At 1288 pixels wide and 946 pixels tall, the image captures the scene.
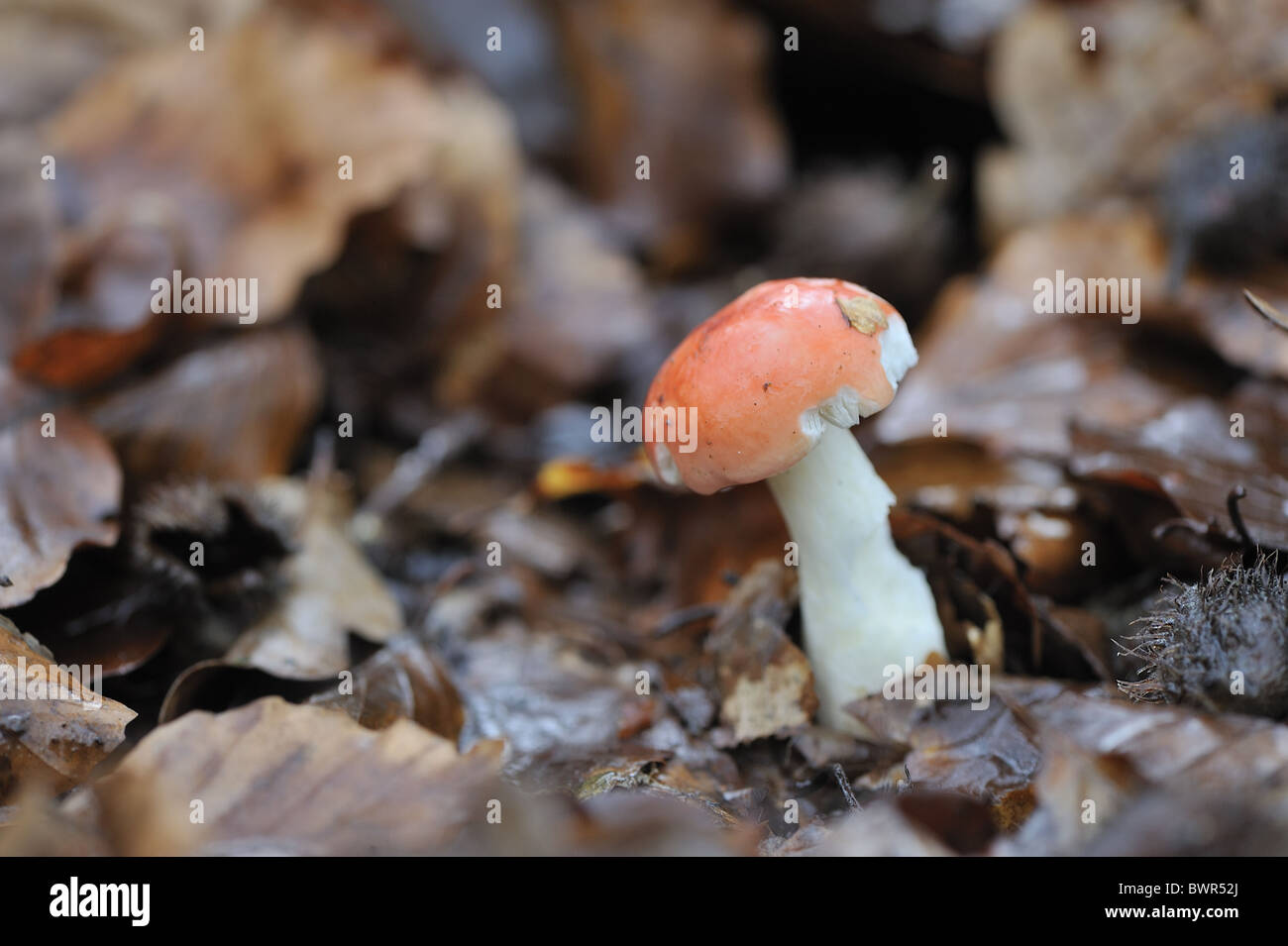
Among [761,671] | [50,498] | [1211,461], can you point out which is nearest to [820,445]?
[761,671]

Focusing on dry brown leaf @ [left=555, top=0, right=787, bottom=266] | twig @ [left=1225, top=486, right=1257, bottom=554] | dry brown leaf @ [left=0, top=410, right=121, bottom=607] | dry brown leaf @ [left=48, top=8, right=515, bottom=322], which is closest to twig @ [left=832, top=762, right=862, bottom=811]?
twig @ [left=1225, top=486, right=1257, bottom=554]

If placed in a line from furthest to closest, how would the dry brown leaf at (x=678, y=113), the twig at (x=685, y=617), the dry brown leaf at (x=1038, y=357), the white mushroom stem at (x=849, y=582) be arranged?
the dry brown leaf at (x=678, y=113) < the dry brown leaf at (x=1038, y=357) < the twig at (x=685, y=617) < the white mushroom stem at (x=849, y=582)

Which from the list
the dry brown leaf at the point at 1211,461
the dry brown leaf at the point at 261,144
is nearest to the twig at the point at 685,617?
the dry brown leaf at the point at 1211,461

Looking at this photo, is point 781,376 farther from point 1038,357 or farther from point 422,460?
point 422,460

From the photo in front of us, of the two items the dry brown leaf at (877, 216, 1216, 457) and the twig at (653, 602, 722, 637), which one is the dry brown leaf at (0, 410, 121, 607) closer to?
the twig at (653, 602, 722, 637)

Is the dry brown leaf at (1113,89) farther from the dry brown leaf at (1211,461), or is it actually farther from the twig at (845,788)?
the twig at (845,788)
